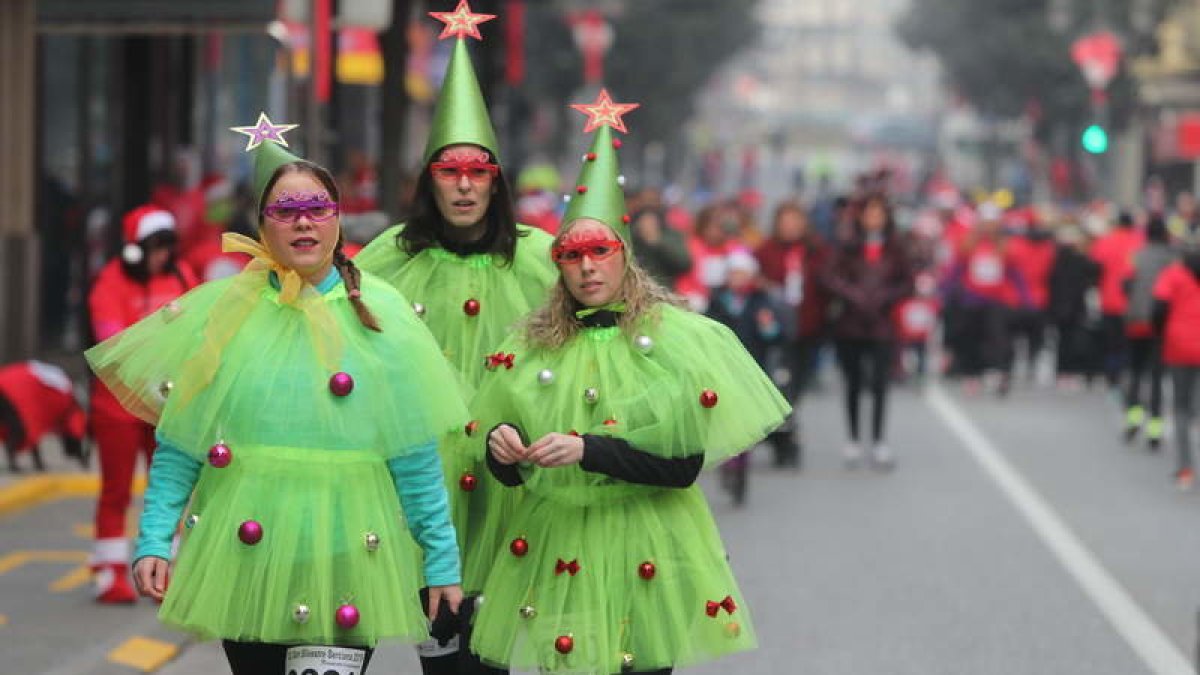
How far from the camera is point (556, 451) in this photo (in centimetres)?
577

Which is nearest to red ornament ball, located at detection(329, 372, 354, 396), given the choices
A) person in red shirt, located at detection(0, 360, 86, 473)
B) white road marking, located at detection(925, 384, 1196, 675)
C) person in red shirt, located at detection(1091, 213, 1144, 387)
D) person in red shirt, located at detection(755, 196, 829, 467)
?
white road marking, located at detection(925, 384, 1196, 675)

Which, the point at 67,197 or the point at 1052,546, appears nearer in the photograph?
the point at 1052,546

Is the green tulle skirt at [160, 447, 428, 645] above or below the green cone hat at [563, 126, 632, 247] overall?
below

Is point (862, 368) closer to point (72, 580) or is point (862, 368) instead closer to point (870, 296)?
point (870, 296)

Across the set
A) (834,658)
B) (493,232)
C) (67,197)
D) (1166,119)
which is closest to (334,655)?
(493,232)

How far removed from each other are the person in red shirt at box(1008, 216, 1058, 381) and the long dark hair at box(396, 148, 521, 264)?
18161 mm

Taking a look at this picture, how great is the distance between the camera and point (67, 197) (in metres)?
23.2

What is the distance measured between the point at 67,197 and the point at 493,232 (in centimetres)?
1696

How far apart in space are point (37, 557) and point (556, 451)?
701cm

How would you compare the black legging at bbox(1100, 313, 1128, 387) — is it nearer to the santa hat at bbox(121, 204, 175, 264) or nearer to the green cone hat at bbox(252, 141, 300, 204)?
the santa hat at bbox(121, 204, 175, 264)

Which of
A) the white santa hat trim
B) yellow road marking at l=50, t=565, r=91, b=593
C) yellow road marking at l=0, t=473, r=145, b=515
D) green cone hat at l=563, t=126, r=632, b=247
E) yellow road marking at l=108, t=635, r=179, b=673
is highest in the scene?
green cone hat at l=563, t=126, r=632, b=247

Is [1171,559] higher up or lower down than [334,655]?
lower down

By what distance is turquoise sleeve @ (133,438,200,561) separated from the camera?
17.9 ft

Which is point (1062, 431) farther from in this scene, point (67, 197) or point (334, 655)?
point (334, 655)
